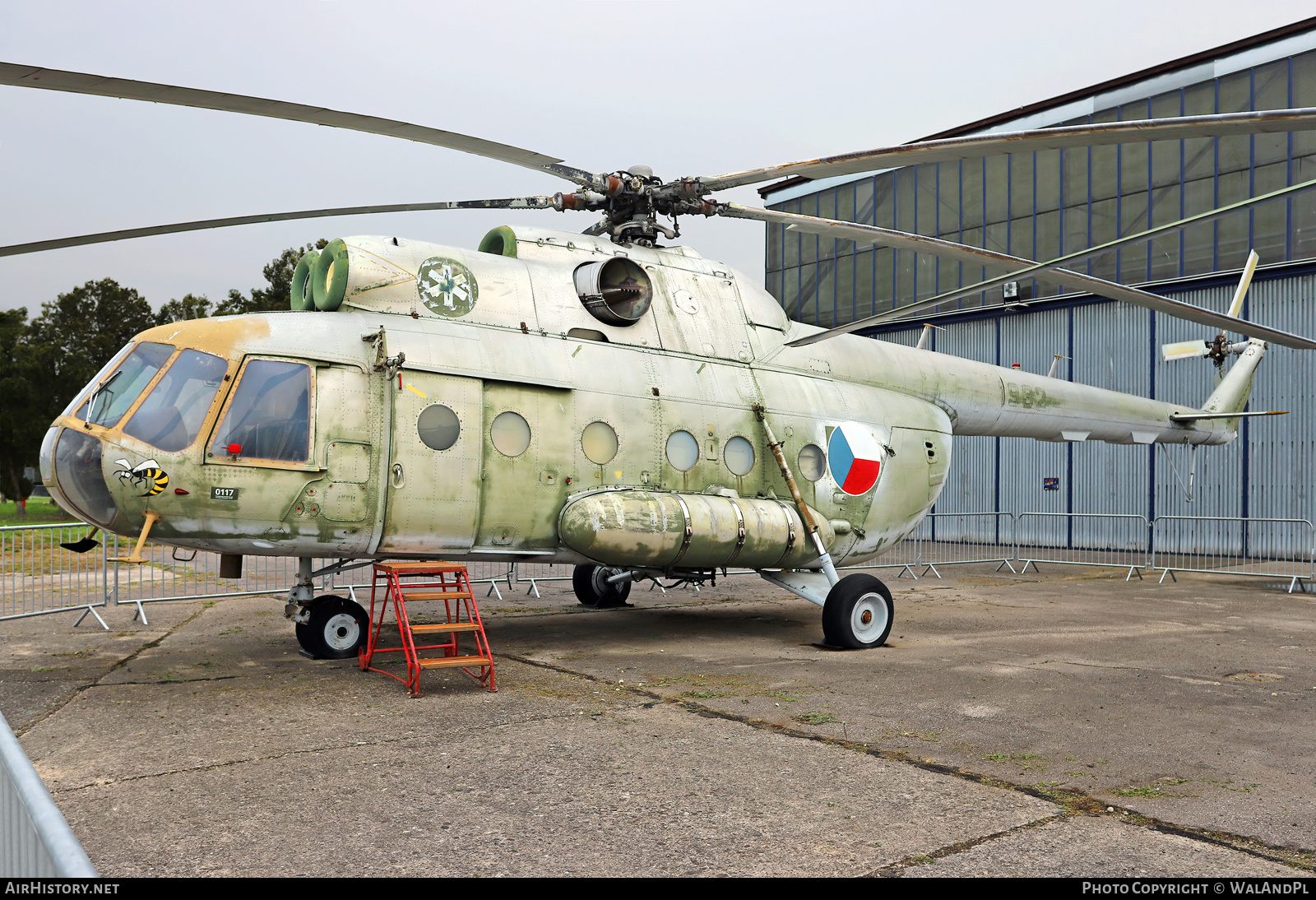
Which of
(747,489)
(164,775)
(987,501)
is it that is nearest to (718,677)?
(747,489)

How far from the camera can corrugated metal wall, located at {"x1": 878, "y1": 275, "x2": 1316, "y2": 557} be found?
20.4m

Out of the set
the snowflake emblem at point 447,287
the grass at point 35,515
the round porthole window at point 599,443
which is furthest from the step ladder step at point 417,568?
the grass at point 35,515

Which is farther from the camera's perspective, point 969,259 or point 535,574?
point 535,574

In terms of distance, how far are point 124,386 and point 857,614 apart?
713 cm

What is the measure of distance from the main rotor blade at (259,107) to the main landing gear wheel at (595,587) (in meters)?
6.00

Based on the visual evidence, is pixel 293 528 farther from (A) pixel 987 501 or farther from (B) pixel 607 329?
(A) pixel 987 501

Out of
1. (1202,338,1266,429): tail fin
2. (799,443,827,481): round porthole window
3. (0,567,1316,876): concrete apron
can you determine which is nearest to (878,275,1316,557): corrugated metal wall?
(1202,338,1266,429): tail fin

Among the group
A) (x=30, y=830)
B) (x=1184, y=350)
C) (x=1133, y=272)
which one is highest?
(x=1133, y=272)

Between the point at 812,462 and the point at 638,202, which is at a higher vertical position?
the point at 638,202

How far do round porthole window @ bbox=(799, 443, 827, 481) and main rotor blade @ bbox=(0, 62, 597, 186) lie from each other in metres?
4.08

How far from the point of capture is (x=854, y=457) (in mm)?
10656

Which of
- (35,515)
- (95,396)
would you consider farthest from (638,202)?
(35,515)

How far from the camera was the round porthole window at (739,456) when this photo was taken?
9.98 m

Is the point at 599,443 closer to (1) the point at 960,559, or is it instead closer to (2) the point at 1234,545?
(1) the point at 960,559
